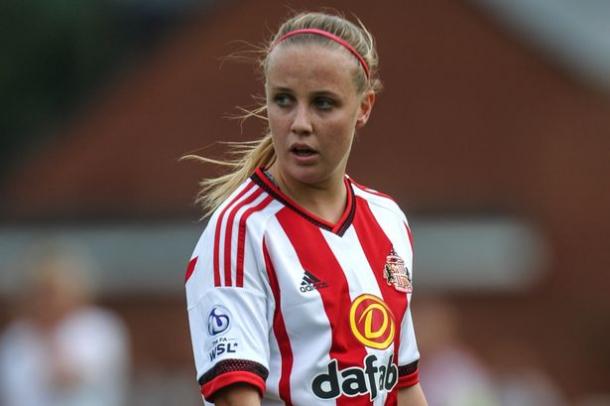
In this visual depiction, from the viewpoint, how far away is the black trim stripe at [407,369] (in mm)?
5026

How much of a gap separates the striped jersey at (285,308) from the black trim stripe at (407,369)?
241 millimetres

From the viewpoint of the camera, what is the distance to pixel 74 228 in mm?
19781

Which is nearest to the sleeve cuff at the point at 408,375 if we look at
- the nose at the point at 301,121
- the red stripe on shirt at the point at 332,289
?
the red stripe on shirt at the point at 332,289

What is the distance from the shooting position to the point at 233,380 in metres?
4.43

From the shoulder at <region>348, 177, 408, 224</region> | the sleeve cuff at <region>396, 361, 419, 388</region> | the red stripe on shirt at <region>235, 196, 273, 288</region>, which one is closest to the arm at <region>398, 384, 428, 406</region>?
the sleeve cuff at <region>396, 361, 419, 388</region>

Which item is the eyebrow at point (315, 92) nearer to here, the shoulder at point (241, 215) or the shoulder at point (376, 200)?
the shoulder at point (241, 215)

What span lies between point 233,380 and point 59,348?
14.1 feet

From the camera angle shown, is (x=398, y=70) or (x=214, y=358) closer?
(x=214, y=358)

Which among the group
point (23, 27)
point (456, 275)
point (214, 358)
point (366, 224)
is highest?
point (23, 27)

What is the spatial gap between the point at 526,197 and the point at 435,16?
2638 millimetres

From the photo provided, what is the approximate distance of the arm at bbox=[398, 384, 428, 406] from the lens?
5109 millimetres

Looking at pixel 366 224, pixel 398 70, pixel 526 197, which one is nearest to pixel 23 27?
pixel 398 70

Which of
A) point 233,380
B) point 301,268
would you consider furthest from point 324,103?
point 233,380

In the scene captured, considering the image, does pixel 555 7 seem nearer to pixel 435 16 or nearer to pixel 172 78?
pixel 435 16
